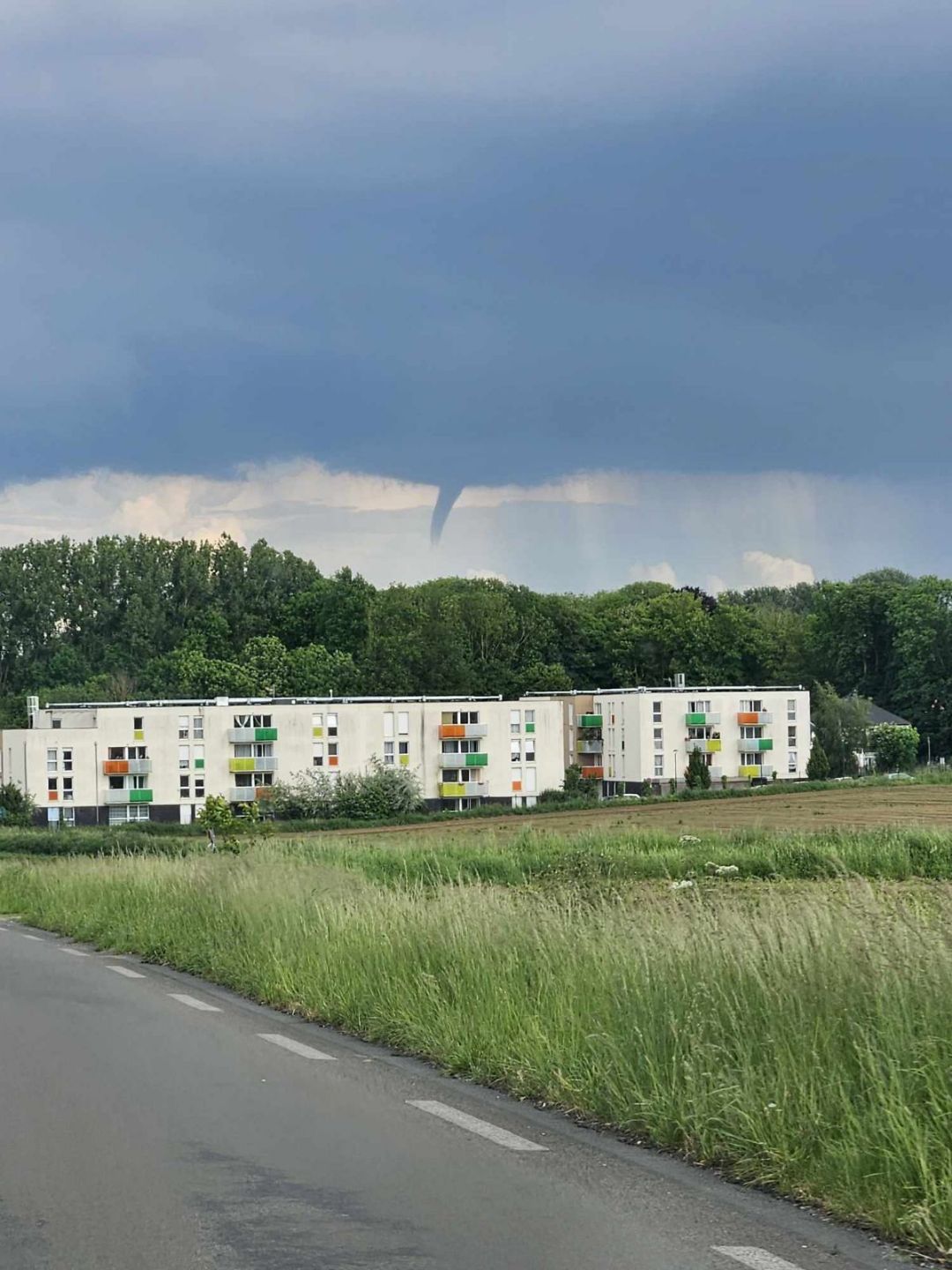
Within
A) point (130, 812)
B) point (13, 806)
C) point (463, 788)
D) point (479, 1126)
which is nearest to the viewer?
point (479, 1126)

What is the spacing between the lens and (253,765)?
10112 cm

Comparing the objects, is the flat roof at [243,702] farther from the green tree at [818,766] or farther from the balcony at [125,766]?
the green tree at [818,766]

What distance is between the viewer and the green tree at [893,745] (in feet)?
363

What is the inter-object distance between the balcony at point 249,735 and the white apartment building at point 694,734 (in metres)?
26.6

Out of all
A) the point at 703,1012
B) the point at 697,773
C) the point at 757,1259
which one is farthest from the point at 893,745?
the point at 757,1259

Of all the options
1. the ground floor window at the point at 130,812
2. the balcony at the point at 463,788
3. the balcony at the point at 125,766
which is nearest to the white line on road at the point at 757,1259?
the balcony at the point at 125,766

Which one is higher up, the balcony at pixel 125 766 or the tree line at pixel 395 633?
the tree line at pixel 395 633

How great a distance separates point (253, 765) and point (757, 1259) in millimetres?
97329

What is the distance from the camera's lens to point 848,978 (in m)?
7.25

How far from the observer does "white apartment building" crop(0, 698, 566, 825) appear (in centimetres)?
9775

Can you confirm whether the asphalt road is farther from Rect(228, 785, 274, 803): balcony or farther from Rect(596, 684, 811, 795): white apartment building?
Rect(596, 684, 811, 795): white apartment building

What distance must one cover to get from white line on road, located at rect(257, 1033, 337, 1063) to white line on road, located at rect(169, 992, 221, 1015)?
131 centimetres

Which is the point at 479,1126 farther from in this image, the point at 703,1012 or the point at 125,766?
the point at 125,766

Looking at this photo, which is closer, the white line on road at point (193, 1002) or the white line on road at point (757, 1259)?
the white line on road at point (757, 1259)
